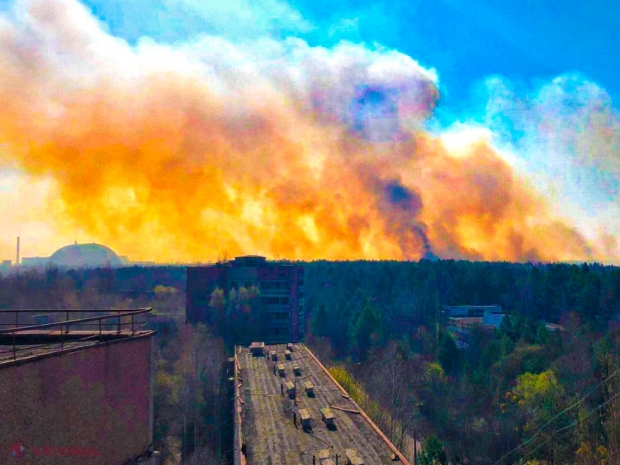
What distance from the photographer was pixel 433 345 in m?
66.2

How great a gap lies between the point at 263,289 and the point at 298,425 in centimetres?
4205

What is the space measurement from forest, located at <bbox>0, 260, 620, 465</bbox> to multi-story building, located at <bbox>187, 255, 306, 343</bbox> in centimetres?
392

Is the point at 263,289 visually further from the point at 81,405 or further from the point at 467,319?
the point at 81,405

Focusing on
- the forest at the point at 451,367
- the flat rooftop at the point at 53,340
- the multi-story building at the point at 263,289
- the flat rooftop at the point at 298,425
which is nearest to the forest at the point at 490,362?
the forest at the point at 451,367

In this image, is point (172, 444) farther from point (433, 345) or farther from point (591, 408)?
point (433, 345)

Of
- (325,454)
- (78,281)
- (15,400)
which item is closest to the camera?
(15,400)

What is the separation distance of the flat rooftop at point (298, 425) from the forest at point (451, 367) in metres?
5.03

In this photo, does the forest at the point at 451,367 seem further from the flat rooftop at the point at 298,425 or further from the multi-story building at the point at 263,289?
the flat rooftop at the point at 298,425

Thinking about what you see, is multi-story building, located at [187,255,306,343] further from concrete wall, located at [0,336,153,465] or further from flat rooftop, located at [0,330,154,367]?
concrete wall, located at [0,336,153,465]

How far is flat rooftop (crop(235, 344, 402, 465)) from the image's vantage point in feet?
70.3

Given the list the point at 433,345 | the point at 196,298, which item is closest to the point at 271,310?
the point at 196,298

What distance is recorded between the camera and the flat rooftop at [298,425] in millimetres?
21422

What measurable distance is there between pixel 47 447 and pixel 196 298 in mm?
58162

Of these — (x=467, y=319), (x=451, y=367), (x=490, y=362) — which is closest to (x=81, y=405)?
(x=490, y=362)
